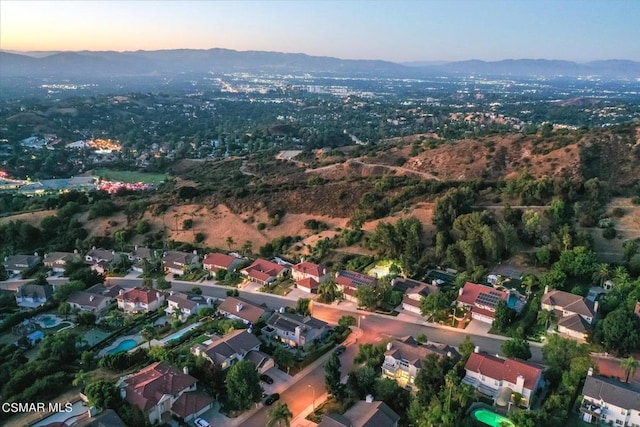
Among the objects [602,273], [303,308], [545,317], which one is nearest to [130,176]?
[303,308]

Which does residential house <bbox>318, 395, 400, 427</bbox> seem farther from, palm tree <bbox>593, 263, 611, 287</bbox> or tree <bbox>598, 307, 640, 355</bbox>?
→ palm tree <bbox>593, 263, 611, 287</bbox>

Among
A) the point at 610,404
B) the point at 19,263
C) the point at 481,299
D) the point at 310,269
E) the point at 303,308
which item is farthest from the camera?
the point at 19,263

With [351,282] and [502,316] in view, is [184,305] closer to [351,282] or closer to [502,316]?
[351,282]

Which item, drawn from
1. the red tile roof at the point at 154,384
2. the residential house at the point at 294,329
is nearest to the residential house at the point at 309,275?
the residential house at the point at 294,329

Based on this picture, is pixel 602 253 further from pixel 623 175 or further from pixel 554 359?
pixel 623 175

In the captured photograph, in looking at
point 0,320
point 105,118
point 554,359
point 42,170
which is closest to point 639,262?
point 554,359

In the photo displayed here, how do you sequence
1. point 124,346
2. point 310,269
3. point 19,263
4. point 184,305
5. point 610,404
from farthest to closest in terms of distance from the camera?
1. point 19,263
2. point 310,269
3. point 184,305
4. point 124,346
5. point 610,404

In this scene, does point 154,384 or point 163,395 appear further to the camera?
point 154,384
